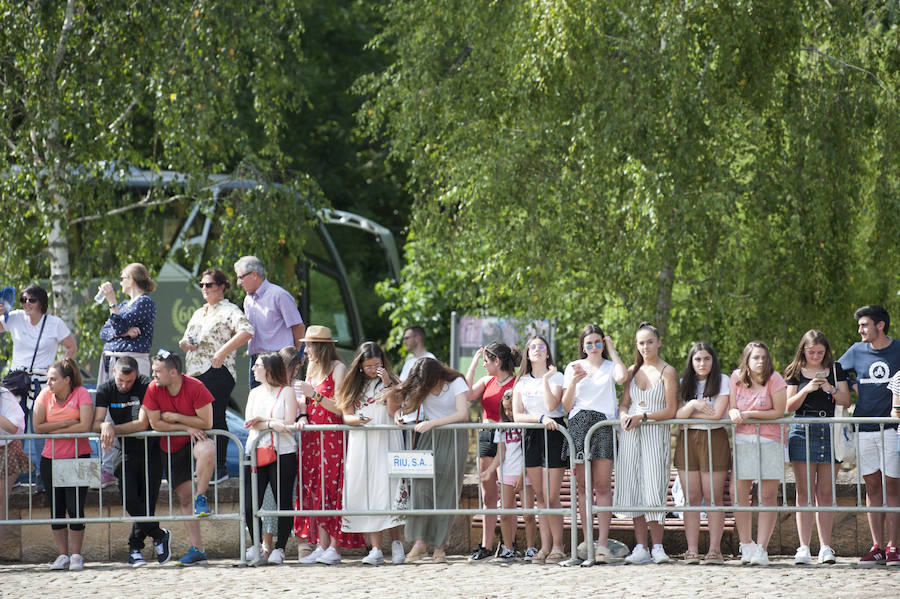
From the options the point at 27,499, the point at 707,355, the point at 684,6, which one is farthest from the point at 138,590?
the point at 684,6

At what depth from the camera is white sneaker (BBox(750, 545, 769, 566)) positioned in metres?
9.24

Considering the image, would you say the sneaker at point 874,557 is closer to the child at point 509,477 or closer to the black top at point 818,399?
the black top at point 818,399

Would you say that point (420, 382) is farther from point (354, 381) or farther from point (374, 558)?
point (374, 558)

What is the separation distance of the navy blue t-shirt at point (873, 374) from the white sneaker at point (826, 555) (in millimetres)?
894

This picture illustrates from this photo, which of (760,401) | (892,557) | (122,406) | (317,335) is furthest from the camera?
(317,335)

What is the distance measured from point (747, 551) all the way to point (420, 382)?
2.67 meters

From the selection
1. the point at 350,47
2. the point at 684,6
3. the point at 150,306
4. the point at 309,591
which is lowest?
the point at 309,591

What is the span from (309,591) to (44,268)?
7.45 m

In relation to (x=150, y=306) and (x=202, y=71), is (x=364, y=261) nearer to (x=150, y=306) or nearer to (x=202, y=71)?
(x=202, y=71)

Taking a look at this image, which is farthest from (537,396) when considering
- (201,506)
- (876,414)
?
(201,506)

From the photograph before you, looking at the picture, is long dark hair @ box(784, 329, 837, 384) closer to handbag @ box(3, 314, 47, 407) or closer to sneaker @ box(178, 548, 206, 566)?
sneaker @ box(178, 548, 206, 566)

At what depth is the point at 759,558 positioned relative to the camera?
9258 mm

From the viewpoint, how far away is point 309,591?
8516 mm

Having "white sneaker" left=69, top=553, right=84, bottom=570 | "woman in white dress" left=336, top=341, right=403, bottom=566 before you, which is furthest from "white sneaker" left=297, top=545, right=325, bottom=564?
"white sneaker" left=69, top=553, right=84, bottom=570
